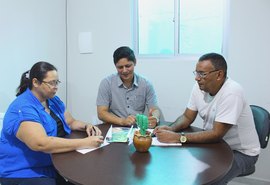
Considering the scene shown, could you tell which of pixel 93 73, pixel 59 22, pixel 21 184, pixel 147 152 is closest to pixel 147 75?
pixel 93 73

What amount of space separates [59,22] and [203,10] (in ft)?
5.70

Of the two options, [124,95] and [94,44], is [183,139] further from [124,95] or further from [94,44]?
[94,44]

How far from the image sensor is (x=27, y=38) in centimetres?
300

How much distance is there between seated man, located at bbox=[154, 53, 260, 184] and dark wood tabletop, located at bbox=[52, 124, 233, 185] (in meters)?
0.09

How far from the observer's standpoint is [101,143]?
1613 millimetres

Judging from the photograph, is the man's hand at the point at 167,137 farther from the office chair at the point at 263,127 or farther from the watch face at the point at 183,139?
the office chair at the point at 263,127

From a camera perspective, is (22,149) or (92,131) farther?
(92,131)

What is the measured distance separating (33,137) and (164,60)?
1.77 metres

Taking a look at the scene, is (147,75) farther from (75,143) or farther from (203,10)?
(75,143)

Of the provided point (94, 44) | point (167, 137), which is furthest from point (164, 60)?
point (167, 137)

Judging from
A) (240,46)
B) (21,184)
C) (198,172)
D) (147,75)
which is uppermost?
(240,46)

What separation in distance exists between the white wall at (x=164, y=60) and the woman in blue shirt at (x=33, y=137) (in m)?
1.42

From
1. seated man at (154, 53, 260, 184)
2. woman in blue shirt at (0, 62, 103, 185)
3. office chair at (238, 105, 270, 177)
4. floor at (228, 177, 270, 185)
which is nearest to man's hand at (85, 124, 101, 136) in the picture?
woman in blue shirt at (0, 62, 103, 185)

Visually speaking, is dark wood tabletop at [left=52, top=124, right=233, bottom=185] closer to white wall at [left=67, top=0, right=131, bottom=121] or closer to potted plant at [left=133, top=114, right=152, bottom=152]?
potted plant at [left=133, top=114, right=152, bottom=152]
